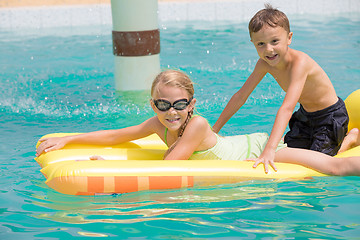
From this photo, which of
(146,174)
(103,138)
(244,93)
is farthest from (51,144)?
(244,93)

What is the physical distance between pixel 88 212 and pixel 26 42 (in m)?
7.13

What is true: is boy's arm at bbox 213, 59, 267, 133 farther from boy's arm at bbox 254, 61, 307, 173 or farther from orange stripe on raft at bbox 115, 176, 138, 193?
orange stripe on raft at bbox 115, 176, 138, 193

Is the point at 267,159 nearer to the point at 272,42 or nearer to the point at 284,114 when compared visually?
the point at 284,114

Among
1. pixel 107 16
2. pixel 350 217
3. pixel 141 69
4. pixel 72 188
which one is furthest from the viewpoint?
pixel 107 16

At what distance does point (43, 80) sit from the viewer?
6.69 m

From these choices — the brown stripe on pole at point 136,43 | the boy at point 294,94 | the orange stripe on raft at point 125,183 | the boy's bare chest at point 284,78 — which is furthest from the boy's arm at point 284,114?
the brown stripe on pole at point 136,43

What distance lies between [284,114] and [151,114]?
2277 millimetres

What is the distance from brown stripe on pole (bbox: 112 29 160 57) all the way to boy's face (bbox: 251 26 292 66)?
243 cm

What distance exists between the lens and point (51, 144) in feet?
11.3

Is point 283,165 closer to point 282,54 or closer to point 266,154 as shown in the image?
point 266,154

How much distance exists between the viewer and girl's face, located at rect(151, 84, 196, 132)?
10.1ft


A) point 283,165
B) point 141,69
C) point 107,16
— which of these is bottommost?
point 283,165

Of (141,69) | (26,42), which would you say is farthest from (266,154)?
(26,42)

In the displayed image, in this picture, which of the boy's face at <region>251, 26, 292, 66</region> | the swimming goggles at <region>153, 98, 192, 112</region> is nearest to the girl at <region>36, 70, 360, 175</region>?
the swimming goggles at <region>153, 98, 192, 112</region>
